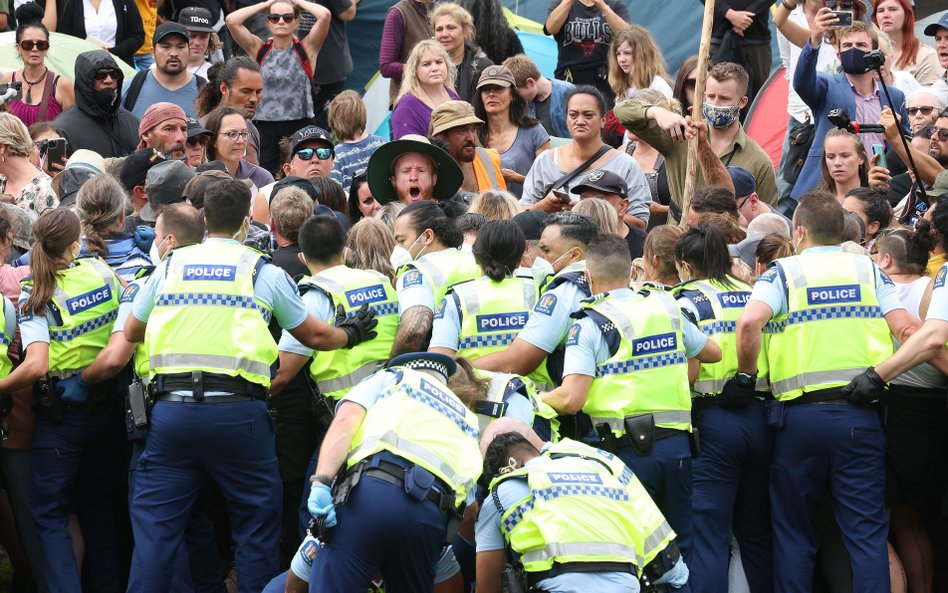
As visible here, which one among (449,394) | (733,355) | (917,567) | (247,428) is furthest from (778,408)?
(247,428)

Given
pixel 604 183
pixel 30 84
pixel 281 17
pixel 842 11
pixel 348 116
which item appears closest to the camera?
pixel 604 183

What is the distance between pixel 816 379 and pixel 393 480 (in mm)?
2535

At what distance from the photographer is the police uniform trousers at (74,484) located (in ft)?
23.5

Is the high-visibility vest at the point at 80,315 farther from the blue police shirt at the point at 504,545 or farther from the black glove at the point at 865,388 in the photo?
the black glove at the point at 865,388

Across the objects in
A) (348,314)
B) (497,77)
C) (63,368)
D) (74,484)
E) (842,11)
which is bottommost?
(74,484)

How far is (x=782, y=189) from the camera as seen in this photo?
11500mm

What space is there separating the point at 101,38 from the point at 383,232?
6407mm

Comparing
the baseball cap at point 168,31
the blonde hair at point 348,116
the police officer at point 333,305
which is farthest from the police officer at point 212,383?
the baseball cap at point 168,31

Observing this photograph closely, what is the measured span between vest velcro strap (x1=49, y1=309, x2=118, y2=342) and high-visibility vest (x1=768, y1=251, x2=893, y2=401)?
3.43 m

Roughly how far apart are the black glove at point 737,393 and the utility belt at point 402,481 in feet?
6.90

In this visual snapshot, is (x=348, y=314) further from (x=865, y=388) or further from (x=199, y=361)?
(x=865, y=388)

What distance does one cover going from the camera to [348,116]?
1032 centimetres

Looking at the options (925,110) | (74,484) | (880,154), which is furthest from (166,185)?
(925,110)

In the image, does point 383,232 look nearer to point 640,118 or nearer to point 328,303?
point 328,303
